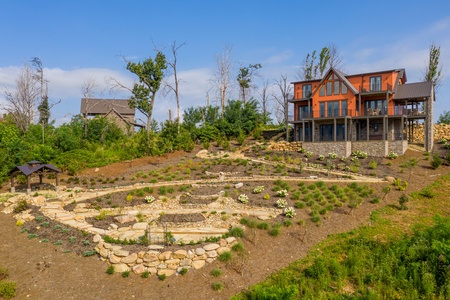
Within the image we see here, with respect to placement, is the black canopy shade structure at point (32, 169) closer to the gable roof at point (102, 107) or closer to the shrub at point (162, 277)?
the shrub at point (162, 277)

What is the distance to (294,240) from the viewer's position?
12453 millimetres

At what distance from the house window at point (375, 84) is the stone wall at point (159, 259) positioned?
2582cm

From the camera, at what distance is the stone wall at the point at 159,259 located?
10156 millimetres

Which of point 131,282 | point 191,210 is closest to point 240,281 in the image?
point 131,282

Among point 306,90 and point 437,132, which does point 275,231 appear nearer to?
point 306,90

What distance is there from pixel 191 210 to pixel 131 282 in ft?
20.0

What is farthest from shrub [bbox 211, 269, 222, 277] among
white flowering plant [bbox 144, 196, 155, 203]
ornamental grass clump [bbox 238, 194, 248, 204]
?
white flowering plant [bbox 144, 196, 155, 203]

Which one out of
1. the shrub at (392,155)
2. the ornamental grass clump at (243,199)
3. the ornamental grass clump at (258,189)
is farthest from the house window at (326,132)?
the ornamental grass clump at (243,199)

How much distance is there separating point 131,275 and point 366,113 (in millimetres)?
27888

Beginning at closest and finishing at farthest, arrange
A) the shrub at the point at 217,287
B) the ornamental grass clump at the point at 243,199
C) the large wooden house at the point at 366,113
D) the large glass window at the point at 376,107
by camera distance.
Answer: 1. the shrub at the point at 217,287
2. the ornamental grass clump at the point at 243,199
3. the large wooden house at the point at 366,113
4. the large glass window at the point at 376,107

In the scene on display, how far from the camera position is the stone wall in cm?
1016

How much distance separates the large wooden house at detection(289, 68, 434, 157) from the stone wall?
70.4ft

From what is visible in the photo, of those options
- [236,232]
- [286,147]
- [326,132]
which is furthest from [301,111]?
[236,232]

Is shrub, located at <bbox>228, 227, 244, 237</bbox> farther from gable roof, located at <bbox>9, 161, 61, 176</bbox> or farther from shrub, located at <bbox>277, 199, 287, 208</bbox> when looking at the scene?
gable roof, located at <bbox>9, 161, 61, 176</bbox>
